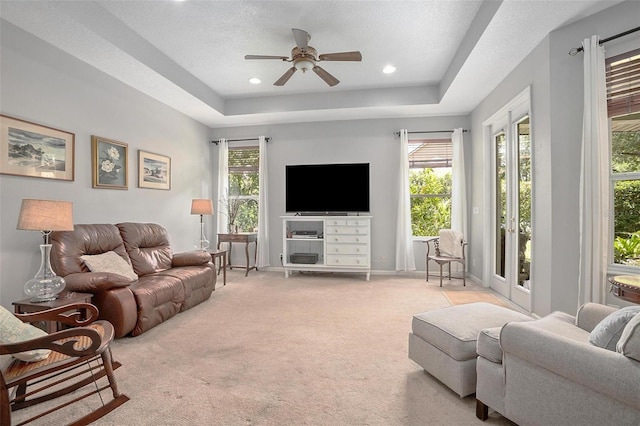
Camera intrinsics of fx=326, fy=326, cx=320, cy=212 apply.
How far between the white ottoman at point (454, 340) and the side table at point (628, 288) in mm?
481

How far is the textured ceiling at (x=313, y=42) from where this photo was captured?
2.87 metres

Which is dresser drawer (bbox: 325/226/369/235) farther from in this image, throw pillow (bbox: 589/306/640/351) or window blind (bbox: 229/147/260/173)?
throw pillow (bbox: 589/306/640/351)

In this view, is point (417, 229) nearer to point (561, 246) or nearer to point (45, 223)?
point (561, 246)

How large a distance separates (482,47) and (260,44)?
2.38m

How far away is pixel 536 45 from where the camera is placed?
10.6 ft

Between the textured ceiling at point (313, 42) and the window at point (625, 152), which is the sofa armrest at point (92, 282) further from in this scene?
the window at point (625, 152)

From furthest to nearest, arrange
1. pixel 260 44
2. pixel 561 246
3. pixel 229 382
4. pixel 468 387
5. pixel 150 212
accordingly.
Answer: pixel 150 212, pixel 260 44, pixel 561 246, pixel 229 382, pixel 468 387

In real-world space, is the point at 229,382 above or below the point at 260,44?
below

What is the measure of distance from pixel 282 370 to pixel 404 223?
3762mm

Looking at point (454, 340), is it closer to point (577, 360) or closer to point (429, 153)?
point (577, 360)

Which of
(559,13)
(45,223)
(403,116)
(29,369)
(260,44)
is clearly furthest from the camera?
(403,116)

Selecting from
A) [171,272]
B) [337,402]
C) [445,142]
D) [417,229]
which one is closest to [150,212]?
[171,272]

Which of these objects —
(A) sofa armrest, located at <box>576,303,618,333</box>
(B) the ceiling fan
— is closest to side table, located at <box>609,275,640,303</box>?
(A) sofa armrest, located at <box>576,303,618,333</box>

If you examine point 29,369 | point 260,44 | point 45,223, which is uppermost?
point 260,44
